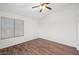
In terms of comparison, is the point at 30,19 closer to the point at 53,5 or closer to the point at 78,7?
the point at 53,5

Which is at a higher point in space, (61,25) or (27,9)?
(27,9)

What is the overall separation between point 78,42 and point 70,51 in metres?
0.21

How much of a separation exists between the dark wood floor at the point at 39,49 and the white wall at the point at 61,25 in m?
0.09

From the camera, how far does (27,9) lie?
1771 mm

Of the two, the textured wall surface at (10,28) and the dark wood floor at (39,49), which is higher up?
the textured wall surface at (10,28)

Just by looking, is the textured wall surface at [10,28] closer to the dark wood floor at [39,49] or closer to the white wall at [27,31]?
the white wall at [27,31]

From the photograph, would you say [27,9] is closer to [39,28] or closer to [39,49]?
[39,28]

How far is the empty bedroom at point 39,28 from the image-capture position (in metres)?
1.70

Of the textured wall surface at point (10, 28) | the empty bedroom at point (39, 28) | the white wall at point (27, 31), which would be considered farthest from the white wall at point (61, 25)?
the textured wall surface at point (10, 28)

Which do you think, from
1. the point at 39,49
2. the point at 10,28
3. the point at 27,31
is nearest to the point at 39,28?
the point at 27,31

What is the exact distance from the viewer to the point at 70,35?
5.72 feet

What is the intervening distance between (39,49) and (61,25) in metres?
0.58
